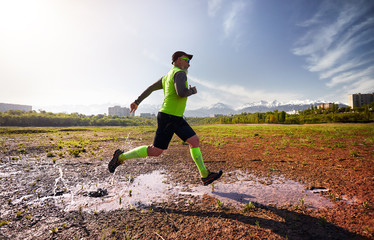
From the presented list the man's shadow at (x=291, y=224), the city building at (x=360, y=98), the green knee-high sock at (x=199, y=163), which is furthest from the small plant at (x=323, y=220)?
the city building at (x=360, y=98)

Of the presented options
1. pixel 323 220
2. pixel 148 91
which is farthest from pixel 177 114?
pixel 323 220

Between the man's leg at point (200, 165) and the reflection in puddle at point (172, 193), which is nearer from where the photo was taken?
the reflection in puddle at point (172, 193)

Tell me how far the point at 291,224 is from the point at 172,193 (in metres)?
1.99

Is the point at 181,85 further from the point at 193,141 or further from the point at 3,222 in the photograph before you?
the point at 3,222

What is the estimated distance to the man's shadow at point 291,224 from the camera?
5.97 ft

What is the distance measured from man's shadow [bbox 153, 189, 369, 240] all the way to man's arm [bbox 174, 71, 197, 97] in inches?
74.0

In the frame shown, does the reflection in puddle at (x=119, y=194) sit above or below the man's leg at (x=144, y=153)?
below

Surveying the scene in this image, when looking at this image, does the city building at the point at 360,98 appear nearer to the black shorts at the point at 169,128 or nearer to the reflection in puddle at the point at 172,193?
the reflection in puddle at the point at 172,193

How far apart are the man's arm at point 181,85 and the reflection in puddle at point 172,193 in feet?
6.32

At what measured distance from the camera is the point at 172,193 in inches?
125

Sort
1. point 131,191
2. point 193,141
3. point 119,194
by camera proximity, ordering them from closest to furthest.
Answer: point 193,141, point 119,194, point 131,191

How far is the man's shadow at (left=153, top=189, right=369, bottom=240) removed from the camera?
182 cm

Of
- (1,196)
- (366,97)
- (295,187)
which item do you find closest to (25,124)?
(1,196)

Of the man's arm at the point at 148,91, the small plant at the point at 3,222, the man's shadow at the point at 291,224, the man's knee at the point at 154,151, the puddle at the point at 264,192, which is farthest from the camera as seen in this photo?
the man's arm at the point at 148,91
